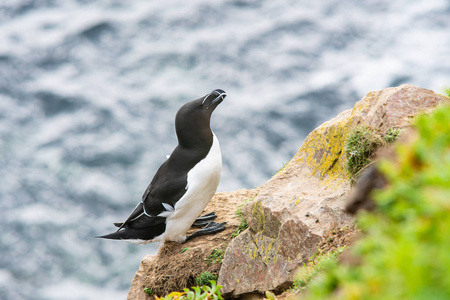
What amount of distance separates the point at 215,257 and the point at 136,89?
1072 centimetres

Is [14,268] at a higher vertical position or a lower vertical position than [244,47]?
lower

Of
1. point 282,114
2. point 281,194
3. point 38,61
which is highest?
point 281,194

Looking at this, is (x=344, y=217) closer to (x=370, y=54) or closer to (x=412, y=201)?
(x=412, y=201)

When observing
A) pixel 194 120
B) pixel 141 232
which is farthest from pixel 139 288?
pixel 194 120

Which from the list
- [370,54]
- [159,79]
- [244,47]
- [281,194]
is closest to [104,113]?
[159,79]

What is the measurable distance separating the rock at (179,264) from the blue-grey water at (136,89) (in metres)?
5.62

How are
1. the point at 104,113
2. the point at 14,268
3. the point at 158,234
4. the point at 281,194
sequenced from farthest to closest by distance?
the point at 104,113
the point at 14,268
the point at 158,234
the point at 281,194

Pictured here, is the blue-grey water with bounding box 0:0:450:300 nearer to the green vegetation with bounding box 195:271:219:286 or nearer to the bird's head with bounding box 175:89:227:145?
the bird's head with bounding box 175:89:227:145

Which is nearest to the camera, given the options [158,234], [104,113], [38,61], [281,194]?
[281,194]

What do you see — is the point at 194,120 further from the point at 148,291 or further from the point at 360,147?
the point at 360,147

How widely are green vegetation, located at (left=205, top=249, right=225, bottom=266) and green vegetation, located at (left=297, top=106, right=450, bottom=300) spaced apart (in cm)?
481

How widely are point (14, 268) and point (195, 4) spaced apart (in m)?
10.3

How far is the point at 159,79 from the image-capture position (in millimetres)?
17094

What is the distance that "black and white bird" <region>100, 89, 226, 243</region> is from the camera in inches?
280
